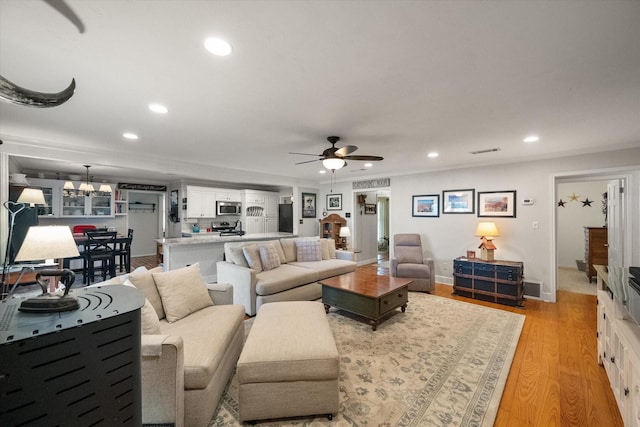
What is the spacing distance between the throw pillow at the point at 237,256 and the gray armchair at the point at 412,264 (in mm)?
2579

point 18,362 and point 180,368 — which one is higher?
point 18,362

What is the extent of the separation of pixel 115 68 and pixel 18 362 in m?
1.91

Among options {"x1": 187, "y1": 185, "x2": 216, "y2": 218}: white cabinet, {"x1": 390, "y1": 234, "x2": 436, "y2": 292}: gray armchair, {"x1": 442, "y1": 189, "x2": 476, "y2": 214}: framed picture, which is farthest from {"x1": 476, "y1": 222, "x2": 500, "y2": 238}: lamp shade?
{"x1": 187, "y1": 185, "x2": 216, "y2": 218}: white cabinet

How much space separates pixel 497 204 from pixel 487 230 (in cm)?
63

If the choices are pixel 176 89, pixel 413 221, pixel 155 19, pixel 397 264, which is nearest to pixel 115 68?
pixel 176 89

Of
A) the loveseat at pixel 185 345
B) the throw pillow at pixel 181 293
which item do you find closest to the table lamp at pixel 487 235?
the loveseat at pixel 185 345

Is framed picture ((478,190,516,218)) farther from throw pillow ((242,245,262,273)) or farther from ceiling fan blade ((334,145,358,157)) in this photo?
throw pillow ((242,245,262,273))

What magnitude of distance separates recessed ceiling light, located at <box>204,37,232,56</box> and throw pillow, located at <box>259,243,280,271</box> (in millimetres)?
2957

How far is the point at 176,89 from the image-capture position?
2.04 m

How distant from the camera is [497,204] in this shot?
459 cm

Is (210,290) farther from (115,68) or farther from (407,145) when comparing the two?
(407,145)

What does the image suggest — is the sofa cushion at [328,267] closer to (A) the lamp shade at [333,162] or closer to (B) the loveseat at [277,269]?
(B) the loveseat at [277,269]

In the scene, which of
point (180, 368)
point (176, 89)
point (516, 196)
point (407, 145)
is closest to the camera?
point (180, 368)

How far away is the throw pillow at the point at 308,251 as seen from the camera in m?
4.71
